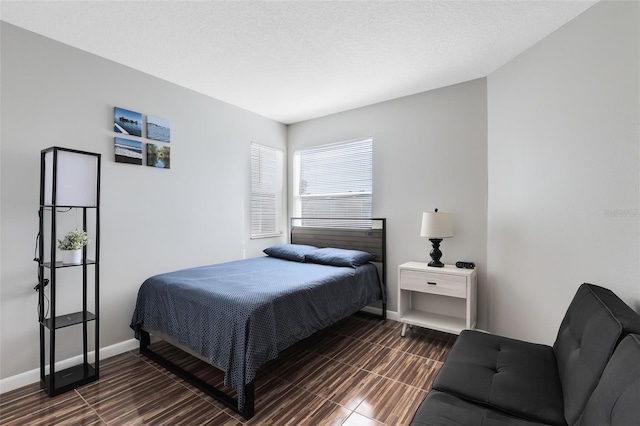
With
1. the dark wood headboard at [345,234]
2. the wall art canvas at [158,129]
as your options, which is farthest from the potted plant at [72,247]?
the dark wood headboard at [345,234]

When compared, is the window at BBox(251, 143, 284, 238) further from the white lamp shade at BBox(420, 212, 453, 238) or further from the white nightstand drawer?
the white lamp shade at BBox(420, 212, 453, 238)

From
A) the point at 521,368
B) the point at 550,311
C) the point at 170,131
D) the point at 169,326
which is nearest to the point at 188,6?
the point at 170,131

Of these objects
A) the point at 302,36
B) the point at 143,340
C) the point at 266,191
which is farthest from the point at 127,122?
the point at 143,340

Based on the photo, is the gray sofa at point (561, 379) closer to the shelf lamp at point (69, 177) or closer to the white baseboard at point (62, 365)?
the shelf lamp at point (69, 177)

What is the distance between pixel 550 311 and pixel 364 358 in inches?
58.8

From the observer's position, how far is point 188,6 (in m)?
1.94

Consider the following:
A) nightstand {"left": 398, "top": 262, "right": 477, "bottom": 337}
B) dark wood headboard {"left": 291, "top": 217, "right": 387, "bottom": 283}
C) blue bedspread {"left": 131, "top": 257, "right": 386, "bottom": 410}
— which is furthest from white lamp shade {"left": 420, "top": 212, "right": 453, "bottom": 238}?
blue bedspread {"left": 131, "top": 257, "right": 386, "bottom": 410}

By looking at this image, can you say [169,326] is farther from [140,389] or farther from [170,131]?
[170,131]

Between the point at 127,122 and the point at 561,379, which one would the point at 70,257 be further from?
the point at 561,379

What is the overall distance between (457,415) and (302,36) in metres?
2.51

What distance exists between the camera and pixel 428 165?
3.33 m

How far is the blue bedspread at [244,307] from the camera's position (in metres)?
1.90

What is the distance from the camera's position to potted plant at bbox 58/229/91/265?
2.16 metres

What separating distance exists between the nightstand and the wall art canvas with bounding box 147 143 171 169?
8.71 ft
